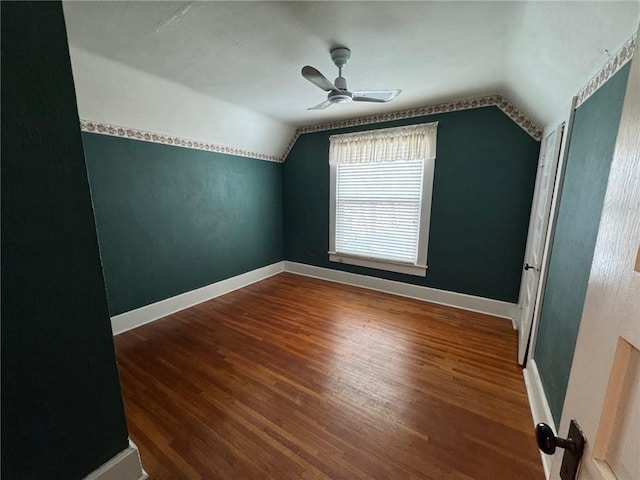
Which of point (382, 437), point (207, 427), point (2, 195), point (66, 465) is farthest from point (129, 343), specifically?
point (382, 437)

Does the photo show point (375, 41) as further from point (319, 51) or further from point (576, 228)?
point (576, 228)

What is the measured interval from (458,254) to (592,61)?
2134 millimetres

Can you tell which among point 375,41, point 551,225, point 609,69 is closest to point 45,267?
point 375,41

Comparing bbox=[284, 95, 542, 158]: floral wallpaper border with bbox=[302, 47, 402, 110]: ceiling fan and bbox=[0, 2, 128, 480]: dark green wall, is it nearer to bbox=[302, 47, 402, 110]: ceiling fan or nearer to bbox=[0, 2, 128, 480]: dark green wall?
bbox=[302, 47, 402, 110]: ceiling fan

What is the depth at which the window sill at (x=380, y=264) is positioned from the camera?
337cm

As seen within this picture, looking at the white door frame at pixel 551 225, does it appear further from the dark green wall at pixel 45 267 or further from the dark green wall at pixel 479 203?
the dark green wall at pixel 45 267

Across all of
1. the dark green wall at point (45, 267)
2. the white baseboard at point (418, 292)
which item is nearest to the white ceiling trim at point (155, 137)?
the dark green wall at point (45, 267)

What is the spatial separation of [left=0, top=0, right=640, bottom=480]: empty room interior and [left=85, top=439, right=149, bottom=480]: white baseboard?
10 millimetres

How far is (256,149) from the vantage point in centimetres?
380

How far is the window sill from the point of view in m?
3.37

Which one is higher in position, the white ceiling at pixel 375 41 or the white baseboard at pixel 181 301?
the white ceiling at pixel 375 41

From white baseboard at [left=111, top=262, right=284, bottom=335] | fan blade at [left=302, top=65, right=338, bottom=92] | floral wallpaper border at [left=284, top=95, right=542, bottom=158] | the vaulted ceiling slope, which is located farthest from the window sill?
fan blade at [left=302, top=65, right=338, bottom=92]

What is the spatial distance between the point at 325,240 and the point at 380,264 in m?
0.97

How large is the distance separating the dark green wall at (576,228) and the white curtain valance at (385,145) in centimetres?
157
